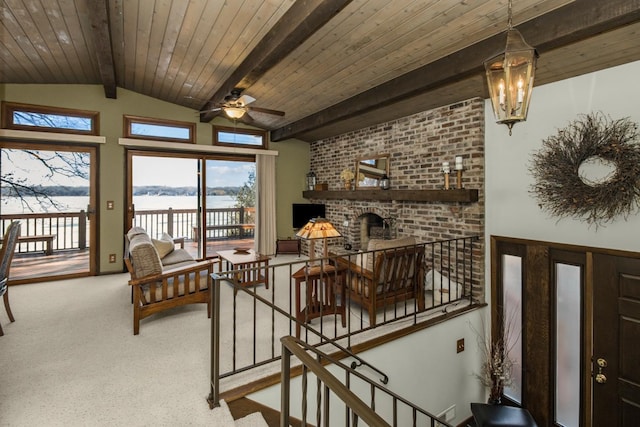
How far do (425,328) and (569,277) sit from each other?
5.19 ft

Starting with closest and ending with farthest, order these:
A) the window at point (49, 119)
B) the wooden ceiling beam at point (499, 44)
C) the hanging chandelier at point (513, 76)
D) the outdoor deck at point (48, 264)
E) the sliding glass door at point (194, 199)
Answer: the hanging chandelier at point (513, 76)
the wooden ceiling beam at point (499, 44)
the window at point (49, 119)
the outdoor deck at point (48, 264)
the sliding glass door at point (194, 199)

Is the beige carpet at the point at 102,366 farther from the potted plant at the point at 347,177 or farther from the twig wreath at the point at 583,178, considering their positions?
the twig wreath at the point at 583,178

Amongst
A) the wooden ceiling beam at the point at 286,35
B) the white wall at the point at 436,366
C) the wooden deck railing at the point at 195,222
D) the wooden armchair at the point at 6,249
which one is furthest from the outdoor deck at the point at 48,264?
the white wall at the point at 436,366

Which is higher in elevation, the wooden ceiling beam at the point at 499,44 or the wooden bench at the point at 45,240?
the wooden ceiling beam at the point at 499,44

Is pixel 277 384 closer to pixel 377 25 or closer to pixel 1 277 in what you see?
pixel 1 277

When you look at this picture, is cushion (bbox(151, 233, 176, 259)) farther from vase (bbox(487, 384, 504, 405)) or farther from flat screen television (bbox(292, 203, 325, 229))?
vase (bbox(487, 384, 504, 405))

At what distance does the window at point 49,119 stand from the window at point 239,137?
1971mm

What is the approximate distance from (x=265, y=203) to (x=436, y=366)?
439cm

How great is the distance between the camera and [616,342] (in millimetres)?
2881

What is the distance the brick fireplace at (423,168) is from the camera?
384cm

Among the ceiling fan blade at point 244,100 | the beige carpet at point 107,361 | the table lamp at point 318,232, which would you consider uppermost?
the ceiling fan blade at point 244,100

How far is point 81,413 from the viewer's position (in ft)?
6.43

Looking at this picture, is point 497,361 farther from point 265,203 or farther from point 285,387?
point 265,203

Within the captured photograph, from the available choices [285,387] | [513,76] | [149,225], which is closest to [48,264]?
[149,225]
